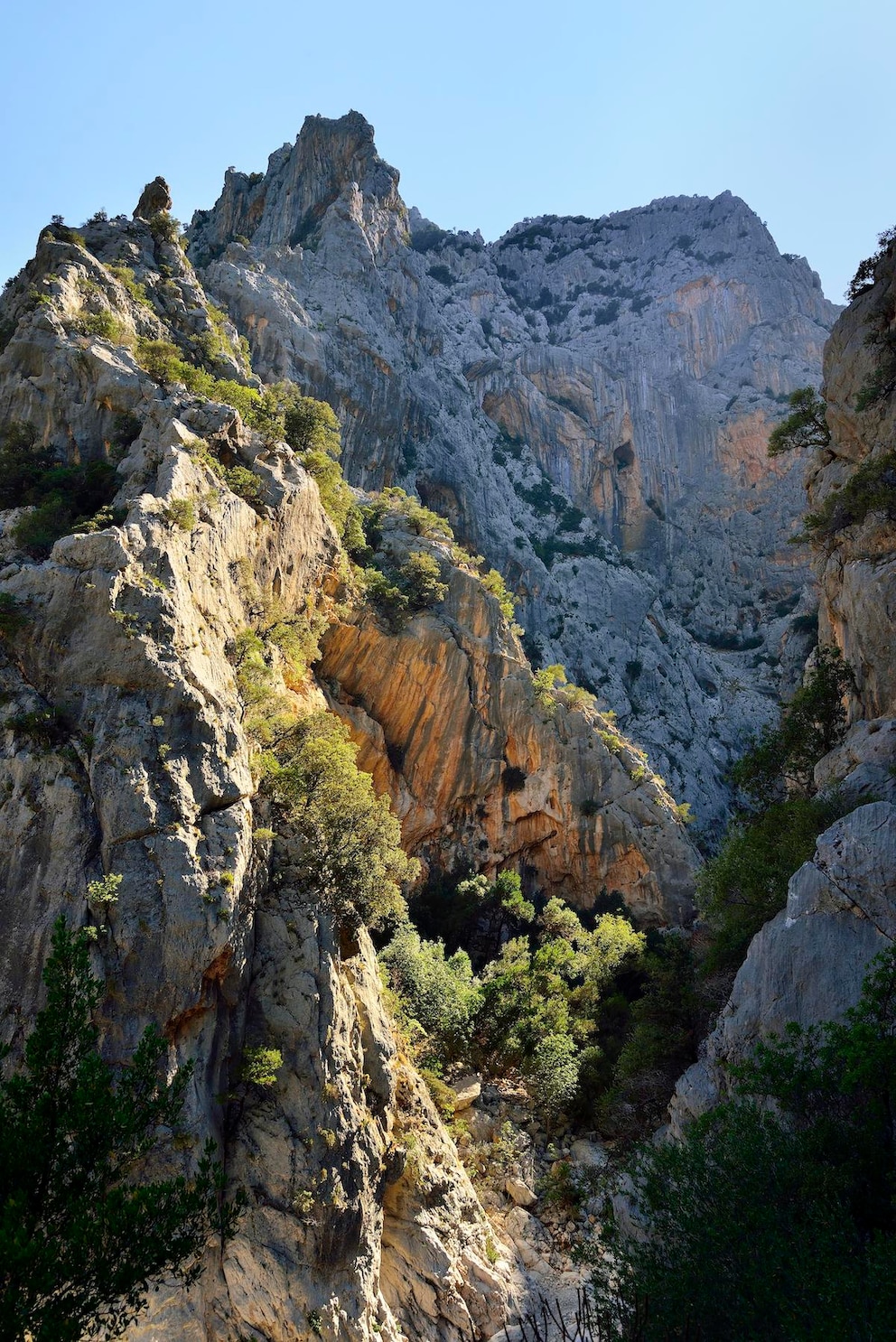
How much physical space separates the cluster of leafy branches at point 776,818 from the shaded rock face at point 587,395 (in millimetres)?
22389

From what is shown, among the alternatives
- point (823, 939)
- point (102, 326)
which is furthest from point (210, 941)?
point (102, 326)

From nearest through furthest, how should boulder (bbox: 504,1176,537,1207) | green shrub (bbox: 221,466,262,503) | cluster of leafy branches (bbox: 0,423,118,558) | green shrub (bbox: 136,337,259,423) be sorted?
boulder (bbox: 504,1176,537,1207)
cluster of leafy branches (bbox: 0,423,118,558)
green shrub (bbox: 221,466,262,503)
green shrub (bbox: 136,337,259,423)

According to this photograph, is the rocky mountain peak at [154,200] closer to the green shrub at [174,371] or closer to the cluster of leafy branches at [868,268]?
the green shrub at [174,371]

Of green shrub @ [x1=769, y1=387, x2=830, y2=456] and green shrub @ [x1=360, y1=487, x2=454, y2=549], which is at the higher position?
green shrub @ [x1=360, y1=487, x2=454, y2=549]

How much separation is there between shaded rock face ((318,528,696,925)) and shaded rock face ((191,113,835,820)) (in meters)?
14.7

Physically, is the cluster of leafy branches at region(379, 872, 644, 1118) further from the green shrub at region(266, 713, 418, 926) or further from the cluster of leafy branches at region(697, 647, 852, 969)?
the cluster of leafy branches at region(697, 647, 852, 969)

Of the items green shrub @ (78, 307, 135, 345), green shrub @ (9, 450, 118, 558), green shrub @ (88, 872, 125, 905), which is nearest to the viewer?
green shrub @ (88, 872, 125, 905)

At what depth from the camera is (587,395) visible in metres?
95.4

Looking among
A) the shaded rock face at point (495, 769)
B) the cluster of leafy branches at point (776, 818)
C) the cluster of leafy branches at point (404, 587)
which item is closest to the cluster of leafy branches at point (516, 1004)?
the shaded rock face at point (495, 769)

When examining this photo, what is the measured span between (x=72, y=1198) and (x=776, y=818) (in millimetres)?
23223

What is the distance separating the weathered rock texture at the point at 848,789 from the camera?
17.5 metres

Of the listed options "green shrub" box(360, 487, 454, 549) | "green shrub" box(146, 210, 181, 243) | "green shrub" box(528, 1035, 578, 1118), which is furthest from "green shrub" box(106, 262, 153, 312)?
"green shrub" box(528, 1035, 578, 1118)

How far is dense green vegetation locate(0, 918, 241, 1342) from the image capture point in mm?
8625

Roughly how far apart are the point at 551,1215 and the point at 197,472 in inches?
1099
